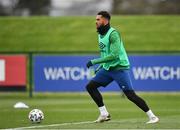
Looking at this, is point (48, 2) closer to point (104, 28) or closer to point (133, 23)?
point (133, 23)

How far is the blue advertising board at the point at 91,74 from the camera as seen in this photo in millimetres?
27609

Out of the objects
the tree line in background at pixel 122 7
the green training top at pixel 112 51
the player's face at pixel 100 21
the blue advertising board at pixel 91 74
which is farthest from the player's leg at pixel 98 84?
the tree line in background at pixel 122 7

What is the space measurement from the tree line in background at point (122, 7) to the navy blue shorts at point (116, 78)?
3047 centimetres

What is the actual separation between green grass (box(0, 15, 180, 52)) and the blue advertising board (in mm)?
11951

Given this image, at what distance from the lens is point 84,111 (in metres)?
20.8

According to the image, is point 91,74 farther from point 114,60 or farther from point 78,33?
point 78,33

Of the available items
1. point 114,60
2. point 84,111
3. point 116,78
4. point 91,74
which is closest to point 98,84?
point 116,78

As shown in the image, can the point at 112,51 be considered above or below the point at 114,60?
above

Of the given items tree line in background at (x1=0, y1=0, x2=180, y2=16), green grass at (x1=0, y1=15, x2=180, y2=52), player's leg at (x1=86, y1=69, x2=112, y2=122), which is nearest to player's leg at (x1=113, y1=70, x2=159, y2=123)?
player's leg at (x1=86, y1=69, x2=112, y2=122)

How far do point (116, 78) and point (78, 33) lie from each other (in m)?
26.9

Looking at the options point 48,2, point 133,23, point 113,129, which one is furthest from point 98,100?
point 48,2

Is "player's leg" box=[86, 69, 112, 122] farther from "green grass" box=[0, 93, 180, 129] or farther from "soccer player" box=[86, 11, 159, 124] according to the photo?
"green grass" box=[0, 93, 180, 129]

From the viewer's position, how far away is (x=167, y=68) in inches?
1091

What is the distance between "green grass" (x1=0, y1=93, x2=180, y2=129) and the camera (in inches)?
622
